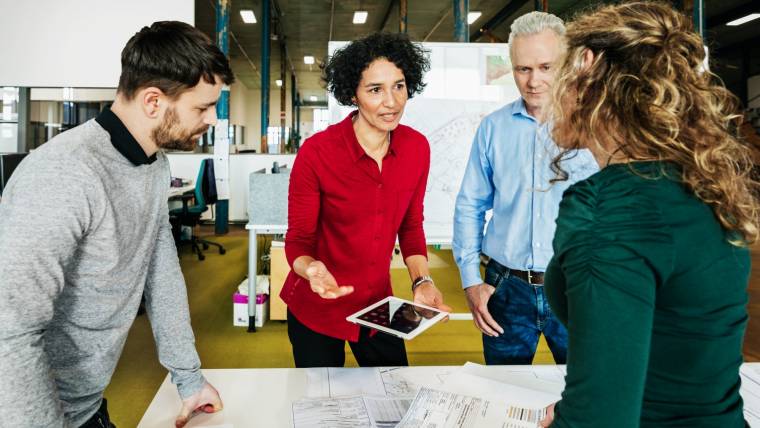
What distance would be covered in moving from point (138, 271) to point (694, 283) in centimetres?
103

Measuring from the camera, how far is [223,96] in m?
7.79

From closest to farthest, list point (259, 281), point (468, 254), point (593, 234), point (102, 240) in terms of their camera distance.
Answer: point (593, 234)
point (102, 240)
point (468, 254)
point (259, 281)

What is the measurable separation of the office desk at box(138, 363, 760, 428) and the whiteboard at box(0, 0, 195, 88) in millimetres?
5289

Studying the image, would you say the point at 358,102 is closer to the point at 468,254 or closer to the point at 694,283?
the point at 468,254

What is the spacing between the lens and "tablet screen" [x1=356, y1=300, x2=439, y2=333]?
131 centimetres

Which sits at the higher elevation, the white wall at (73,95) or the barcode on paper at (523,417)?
the white wall at (73,95)

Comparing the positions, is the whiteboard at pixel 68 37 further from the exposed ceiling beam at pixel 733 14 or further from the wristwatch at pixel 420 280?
the exposed ceiling beam at pixel 733 14

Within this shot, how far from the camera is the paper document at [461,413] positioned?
3.63ft

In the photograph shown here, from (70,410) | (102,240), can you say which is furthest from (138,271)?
(70,410)

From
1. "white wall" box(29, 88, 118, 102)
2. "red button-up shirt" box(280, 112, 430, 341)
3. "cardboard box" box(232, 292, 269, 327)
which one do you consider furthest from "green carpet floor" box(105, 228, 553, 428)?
"white wall" box(29, 88, 118, 102)

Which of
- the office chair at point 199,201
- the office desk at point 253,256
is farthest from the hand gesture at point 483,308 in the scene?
the office chair at point 199,201

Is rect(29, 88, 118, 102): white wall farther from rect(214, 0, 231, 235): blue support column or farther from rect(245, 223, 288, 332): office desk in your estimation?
rect(245, 223, 288, 332): office desk

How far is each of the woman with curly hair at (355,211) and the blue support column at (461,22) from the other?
228 inches

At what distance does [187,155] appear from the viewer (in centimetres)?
783
